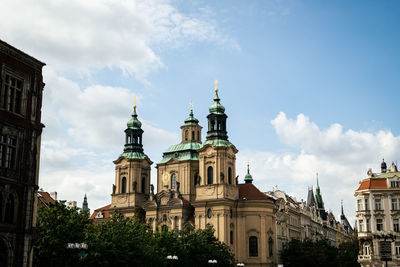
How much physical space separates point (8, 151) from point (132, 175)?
61.1 metres

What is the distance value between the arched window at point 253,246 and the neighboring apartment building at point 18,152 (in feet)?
177

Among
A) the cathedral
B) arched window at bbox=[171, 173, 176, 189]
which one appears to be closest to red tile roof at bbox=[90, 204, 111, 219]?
the cathedral

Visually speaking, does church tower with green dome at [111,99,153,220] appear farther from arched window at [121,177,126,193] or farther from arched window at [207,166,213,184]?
arched window at [207,166,213,184]

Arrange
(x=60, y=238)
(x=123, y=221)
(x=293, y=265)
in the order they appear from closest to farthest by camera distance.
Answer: (x=60, y=238), (x=123, y=221), (x=293, y=265)

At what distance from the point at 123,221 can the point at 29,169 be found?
21.3 metres

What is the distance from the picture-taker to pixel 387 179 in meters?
77.4

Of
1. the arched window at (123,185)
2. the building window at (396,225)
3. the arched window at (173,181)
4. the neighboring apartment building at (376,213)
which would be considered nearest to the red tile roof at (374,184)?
the neighboring apartment building at (376,213)

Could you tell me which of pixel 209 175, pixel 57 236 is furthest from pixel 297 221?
pixel 57 236

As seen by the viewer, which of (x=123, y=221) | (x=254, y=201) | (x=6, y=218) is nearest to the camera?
(x=6, y=218)

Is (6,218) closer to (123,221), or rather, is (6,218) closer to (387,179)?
(123,221)

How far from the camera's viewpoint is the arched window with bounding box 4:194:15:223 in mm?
36812

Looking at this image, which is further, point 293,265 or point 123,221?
point 293,265

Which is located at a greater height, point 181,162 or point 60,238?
point 181,162

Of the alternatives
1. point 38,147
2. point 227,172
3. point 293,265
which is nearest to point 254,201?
point 227,172
